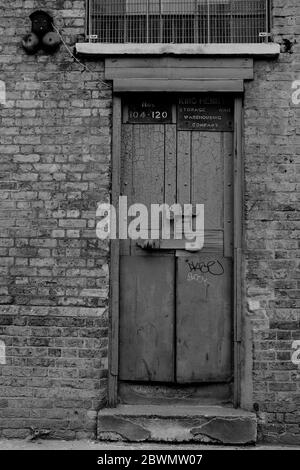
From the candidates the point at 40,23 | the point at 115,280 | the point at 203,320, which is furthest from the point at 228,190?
the point at 40,23

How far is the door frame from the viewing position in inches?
187

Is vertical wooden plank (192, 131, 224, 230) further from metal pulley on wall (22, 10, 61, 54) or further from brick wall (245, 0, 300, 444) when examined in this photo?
metal pulley on wall (22, 10, 61, 54)

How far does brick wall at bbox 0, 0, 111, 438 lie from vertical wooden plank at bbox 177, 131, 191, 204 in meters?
0.65

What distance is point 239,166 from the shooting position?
4.84m

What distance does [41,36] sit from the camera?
4875mm

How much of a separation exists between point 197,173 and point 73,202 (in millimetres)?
1129

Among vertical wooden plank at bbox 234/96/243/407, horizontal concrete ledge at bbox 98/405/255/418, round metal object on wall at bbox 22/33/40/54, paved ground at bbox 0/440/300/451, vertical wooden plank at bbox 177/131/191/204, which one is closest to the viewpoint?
paved ground at bbox 0/440/300/451

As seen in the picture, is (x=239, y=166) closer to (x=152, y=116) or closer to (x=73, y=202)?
(x=152, y=116)

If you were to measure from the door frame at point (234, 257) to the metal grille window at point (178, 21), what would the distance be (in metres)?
0.57

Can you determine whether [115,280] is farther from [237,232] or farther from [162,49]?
[162,49]

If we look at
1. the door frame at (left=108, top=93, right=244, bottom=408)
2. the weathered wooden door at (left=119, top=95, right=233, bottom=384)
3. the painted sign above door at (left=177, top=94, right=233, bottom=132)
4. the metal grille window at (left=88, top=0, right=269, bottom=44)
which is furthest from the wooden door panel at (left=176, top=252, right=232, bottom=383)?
the metal grille window at (left=88, top=0, right=269, bottom=44)

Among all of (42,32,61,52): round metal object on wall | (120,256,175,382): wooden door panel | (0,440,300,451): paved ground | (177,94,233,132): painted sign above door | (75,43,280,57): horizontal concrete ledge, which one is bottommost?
(0,440,300,451): paved ground

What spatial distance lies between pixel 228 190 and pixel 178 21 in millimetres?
1585

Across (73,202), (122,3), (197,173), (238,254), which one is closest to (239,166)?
(197,173)
